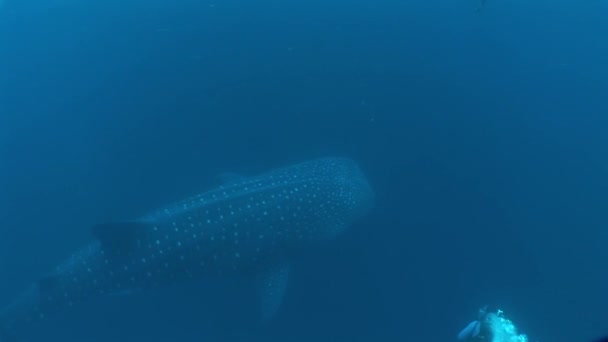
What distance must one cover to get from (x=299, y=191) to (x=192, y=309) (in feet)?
8.99

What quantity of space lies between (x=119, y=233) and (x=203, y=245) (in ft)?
3.76

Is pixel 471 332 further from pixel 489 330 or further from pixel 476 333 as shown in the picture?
pixel 489 330

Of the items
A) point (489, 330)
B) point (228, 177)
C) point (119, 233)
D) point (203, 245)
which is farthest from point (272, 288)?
point (489, 330)

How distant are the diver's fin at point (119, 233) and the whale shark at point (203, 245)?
0.01 metres

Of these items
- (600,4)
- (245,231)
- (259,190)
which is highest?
(600,4)

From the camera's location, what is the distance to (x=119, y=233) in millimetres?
6570

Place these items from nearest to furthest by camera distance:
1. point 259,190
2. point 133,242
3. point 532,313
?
point 133,242 → point 259,190 → point 532,313

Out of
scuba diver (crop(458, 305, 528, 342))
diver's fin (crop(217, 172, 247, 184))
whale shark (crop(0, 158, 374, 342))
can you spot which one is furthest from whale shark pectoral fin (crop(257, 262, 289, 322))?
scuba diver (crop(458, 305, 528, 342))

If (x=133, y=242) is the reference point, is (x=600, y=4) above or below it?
above

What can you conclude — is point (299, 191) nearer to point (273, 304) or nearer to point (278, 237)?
point (278, 237)

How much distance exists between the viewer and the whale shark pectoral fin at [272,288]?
764cm

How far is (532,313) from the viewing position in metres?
7.79

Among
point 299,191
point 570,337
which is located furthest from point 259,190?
point 570,337

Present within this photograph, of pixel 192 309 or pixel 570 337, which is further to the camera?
pixel 192 309
